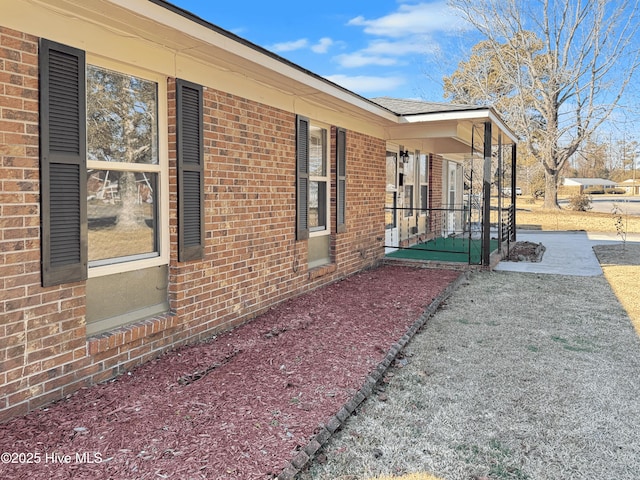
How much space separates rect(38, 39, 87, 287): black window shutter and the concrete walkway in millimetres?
7876

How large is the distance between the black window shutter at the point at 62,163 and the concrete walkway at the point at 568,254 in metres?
7.88

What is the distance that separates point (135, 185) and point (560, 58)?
25305 mm

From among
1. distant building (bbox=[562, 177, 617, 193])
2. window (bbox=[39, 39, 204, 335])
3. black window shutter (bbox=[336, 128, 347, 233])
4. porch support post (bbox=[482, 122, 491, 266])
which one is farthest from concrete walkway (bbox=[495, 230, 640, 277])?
distant building (bbox=[562, 177, 617, 193])

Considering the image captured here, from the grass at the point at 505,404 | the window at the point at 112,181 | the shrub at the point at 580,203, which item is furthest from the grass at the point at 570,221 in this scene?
the window at the point at 112,181

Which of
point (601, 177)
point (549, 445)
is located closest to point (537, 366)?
point (549, 445)

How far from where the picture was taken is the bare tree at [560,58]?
22.0 meters

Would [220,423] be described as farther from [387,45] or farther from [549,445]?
[387,45]

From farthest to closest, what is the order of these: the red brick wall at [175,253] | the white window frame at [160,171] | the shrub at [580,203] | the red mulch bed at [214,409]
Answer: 1. the shrub at [580,203]
2. the white window frame at [160,171]
3. the red brick wall at [175,253]
4. the red mulch bed at [214,409]

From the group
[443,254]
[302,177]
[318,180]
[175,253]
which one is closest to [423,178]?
[443,254]

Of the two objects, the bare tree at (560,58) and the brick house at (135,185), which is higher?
the bare tree at (560,58)

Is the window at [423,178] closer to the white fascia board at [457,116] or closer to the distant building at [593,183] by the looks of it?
the white fascia board at [457,116]

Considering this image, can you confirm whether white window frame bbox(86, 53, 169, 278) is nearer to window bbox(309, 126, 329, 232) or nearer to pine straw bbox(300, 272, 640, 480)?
pine straw bbox(300, 272, 640, 480)

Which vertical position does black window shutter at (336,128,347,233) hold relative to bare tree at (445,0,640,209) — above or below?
below

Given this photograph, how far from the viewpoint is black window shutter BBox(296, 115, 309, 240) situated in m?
6.23
